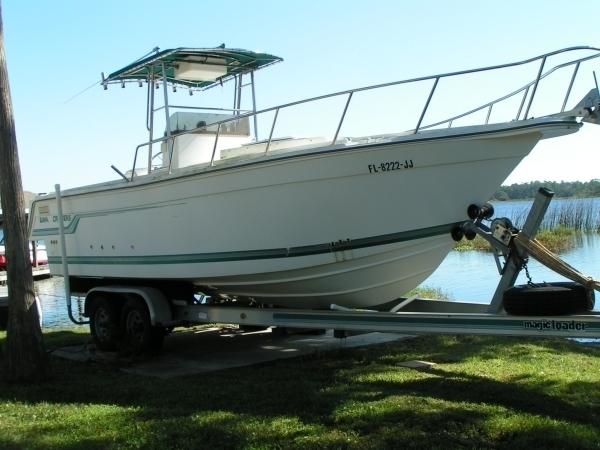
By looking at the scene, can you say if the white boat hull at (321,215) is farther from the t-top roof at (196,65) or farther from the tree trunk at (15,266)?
the t-top roof at (196,65)

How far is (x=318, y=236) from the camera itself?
6516 millimetres

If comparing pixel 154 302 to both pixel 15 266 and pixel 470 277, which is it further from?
pixel 470 277

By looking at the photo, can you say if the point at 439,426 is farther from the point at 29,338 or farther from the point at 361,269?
the point at 29,338

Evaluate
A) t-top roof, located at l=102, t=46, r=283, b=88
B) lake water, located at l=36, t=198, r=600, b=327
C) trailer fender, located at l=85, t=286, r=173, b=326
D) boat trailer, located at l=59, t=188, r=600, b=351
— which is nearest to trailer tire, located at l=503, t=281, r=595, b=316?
boat trailer, located at l=59, t=188, r=600, b=351

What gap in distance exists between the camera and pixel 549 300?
515 centimetres

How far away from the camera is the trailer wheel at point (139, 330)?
802cm

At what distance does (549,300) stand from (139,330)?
5054mm

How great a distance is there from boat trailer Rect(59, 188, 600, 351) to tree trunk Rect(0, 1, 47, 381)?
1.59 meters

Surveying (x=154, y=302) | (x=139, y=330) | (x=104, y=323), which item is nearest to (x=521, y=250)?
(x=154, y=302)

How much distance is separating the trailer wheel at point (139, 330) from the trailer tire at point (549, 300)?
14.5 ft

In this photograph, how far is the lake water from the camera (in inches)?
538

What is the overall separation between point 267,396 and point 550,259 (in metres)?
2.75

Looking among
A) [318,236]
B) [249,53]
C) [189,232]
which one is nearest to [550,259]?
[318,236]

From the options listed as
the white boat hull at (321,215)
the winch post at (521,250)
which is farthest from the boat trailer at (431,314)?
the white boat hull at (321,215)
